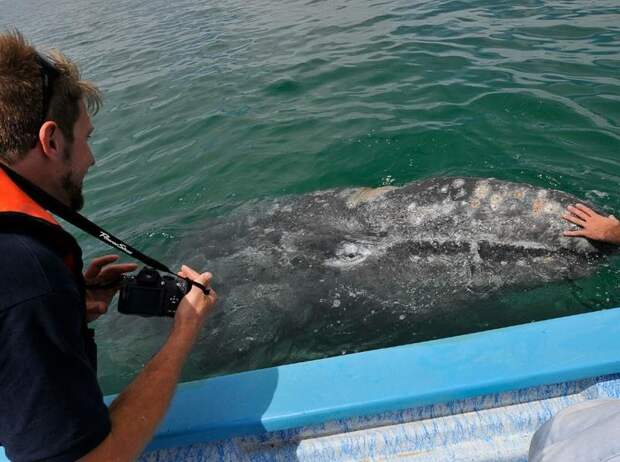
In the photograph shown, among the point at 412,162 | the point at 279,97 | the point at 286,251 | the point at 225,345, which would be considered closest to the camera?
the point at 225,345

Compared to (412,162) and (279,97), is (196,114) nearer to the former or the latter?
(279,97)

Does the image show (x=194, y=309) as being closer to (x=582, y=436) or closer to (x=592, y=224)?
(x=582, y=436)

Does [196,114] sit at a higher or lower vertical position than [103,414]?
lower

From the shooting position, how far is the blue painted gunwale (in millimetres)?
2799

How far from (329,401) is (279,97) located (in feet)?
29.3

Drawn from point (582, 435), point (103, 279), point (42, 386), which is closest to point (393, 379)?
point (582, 435)

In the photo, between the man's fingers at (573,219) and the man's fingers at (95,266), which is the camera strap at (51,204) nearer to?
the man's fingers at (95,266)

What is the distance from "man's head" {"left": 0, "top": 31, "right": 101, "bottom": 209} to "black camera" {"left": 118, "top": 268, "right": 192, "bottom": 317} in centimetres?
59

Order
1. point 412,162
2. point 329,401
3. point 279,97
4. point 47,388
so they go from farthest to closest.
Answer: point 279,97
point 412,162
point 329,401
point 47,388

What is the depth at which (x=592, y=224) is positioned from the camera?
15.2 ft

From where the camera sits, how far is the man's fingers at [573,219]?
15.4 feet

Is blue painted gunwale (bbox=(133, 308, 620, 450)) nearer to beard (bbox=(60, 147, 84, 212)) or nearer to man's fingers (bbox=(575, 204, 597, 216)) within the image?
beard (bbox=(60, 147, 84, 212))

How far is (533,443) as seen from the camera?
2.47 meters

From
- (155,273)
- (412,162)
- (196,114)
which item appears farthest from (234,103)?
(155,273)
